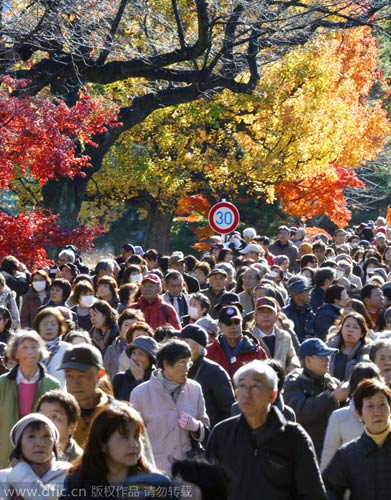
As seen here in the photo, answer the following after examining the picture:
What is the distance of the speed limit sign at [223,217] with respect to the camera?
21031 mm

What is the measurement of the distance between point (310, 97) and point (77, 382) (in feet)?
88.0

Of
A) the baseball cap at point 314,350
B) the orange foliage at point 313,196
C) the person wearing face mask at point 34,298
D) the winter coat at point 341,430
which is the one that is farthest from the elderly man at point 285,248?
the winter coat at point 341,430

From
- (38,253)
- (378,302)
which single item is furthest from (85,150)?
(378,302)

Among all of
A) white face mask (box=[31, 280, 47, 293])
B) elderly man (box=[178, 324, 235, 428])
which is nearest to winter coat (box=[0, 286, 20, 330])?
white face mask (box=[31, 280, 47, 293])

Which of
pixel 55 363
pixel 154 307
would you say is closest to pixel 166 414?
pixel 55 363

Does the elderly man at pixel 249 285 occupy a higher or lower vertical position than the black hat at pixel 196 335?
higher

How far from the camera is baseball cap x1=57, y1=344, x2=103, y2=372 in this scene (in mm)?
7199

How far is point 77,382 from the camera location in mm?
7137

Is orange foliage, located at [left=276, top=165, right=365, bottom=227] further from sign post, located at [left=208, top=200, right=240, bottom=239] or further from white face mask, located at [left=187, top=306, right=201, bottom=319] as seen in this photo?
white face mask, located at [left=187, top=306, right=201, bottom=319]

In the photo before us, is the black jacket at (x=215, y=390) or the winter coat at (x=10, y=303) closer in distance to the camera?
the black jacket at (x=215, y=390)

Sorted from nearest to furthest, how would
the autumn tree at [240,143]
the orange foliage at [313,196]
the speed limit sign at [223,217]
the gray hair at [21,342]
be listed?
the gray hair at [21,342] → the speed limit sign at [223,217] → the autumn tree at [240,143] → the orange foliage at [313,196]

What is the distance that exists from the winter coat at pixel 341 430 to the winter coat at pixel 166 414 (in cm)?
91

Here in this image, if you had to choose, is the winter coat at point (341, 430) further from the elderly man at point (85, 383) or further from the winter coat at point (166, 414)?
the elderly man at point (85, 383)

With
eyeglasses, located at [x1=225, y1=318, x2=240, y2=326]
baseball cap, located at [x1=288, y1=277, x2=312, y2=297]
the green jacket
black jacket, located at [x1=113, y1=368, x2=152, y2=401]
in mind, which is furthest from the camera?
baseball cap, located at [x1=288, y1=277, x2=312, y2=297]
